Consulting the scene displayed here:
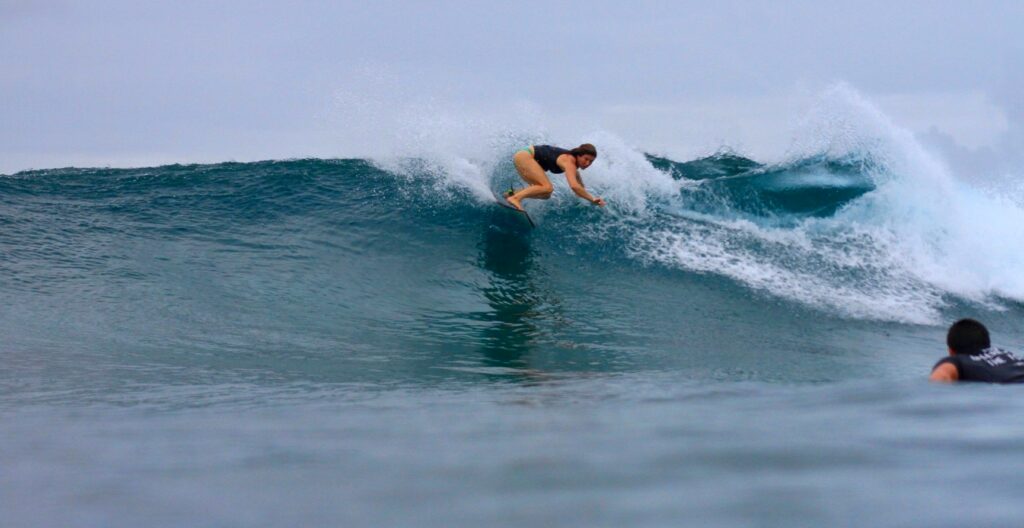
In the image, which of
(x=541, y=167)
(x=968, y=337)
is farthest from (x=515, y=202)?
(x=968, y=337)

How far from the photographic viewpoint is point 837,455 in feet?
11.2

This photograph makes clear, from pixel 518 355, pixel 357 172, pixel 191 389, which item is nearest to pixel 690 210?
pixel 357 172

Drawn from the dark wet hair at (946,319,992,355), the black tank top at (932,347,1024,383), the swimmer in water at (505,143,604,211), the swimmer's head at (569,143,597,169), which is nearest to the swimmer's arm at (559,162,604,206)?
the swimmer in water at (505,143,604,211)

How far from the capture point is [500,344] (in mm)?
8391

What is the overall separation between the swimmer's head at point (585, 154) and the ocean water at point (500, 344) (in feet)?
3.72

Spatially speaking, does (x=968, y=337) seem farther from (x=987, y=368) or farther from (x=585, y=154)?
(x=585, y=154)

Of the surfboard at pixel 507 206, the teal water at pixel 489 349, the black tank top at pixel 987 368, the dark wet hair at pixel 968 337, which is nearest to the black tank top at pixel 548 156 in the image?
the surfboard at pixel 507 206

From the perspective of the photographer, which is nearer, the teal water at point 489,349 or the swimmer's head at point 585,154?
the teal water at point 489,349

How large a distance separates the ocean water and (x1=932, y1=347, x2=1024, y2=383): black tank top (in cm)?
41

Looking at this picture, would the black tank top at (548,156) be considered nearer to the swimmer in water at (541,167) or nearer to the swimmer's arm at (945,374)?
the swimmer in water at (541,167)

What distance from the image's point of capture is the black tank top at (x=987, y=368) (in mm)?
5895

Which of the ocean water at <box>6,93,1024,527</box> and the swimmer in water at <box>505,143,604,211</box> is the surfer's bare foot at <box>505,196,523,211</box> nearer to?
the swimmer in water at <box>505,143,604,211</box>

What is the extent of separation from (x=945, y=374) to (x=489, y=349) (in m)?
3.67

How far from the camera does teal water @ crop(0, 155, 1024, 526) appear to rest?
3.05 meters
